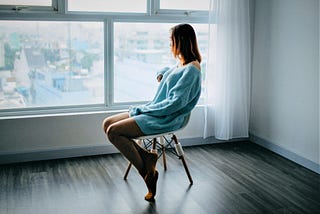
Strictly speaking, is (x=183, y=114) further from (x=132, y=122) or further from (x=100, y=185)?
(x=100, y=185)

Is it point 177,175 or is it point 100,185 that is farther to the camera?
point 177,175

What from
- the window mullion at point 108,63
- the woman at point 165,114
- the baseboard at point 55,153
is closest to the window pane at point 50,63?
the window mullion at point 108,63

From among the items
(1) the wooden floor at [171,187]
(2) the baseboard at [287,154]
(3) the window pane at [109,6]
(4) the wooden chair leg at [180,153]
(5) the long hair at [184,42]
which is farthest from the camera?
(3) the window pane at [109,6]

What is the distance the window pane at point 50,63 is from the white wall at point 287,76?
5.33 ft

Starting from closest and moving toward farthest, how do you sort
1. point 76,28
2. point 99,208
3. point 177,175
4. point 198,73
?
point 99,208, point 198,73, point 177,175, point 76,28

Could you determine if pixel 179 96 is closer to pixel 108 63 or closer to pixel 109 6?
pixel 108 63

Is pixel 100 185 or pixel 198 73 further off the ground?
pixel 198 73

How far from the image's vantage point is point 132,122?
3.32m

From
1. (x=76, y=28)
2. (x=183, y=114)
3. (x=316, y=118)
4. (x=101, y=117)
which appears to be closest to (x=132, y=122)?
(x=183, y=114)

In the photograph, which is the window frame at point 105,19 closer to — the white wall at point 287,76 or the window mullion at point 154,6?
the window mullion at point 154,6

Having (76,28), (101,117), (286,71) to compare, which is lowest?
(101,117)

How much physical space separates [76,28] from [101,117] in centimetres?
86

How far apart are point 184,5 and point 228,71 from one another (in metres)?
0.79

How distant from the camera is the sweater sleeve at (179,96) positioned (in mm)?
3291
